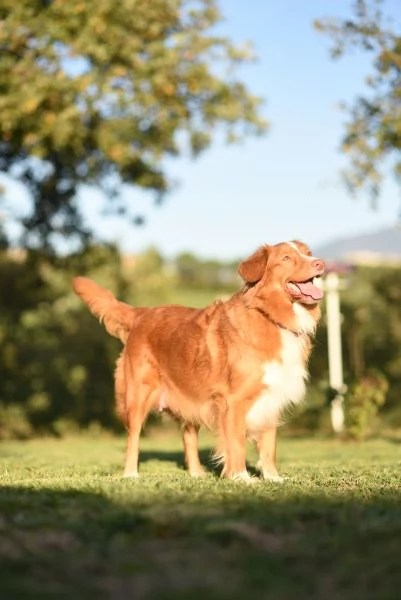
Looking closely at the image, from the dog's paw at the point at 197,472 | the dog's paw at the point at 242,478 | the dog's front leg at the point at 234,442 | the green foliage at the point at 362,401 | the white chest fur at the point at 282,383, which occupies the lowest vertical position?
the green foliage at the point at 362,401

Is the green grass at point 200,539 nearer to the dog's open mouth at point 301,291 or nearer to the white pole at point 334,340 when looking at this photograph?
the dog's open mouth at point 301,291

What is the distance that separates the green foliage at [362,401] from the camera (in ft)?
48.4

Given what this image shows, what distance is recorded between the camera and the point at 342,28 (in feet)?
46.2

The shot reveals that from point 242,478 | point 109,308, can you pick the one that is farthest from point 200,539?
point 109,308

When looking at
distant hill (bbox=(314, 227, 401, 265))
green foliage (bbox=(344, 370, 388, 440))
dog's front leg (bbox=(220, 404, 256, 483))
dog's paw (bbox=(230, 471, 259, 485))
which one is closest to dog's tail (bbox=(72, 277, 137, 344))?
dog's front leg (bbox=(220, 404, 256, 483))

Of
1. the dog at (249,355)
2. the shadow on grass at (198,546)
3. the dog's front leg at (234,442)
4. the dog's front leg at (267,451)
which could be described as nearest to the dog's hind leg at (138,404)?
the dog at (249,355)

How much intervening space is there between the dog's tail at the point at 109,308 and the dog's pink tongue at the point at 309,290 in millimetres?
1947

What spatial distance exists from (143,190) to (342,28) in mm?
5255

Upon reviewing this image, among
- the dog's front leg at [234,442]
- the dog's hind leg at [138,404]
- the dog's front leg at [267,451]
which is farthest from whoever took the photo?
the dog's hind leg at [138,404]

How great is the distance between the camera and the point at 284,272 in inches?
301

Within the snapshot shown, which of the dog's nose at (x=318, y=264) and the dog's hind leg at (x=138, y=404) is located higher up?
A: the dog's nose at (x=318, y=264)

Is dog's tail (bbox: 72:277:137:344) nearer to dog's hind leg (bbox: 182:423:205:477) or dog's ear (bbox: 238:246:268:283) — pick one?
dog's hind leg (bbox: 182:423:205:477)

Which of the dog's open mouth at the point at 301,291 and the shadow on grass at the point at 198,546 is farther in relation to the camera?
the dog's open mouth at the point at 301,291

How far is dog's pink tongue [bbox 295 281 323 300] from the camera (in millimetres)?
7668
